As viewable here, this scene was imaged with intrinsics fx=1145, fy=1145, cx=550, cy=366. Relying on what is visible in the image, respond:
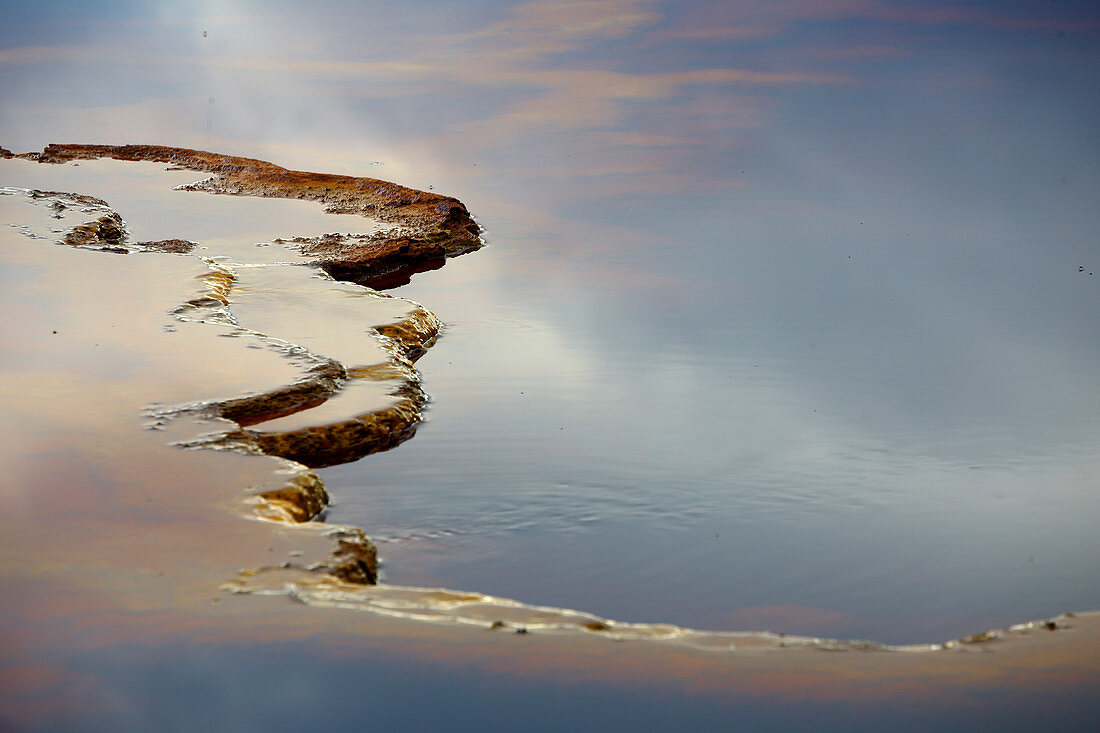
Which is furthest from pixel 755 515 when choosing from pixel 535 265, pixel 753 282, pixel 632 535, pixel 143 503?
pixel 535 265

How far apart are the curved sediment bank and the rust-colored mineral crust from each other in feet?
0.07

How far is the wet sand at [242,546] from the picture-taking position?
2.53 metres

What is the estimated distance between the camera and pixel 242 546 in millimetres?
3102

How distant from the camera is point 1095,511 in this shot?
12.9 feet

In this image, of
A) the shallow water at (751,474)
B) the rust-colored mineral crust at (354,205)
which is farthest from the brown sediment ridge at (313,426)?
the rust-colored mineral crust at (354,205)

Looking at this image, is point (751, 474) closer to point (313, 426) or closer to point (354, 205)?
point (313, 426)

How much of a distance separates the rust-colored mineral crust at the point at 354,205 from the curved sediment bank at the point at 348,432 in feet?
0.07

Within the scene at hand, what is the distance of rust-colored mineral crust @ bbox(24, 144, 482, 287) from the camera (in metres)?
7.89

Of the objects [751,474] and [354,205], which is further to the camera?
[354,205]

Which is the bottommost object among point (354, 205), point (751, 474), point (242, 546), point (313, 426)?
point (242, 546)

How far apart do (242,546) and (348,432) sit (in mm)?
1297

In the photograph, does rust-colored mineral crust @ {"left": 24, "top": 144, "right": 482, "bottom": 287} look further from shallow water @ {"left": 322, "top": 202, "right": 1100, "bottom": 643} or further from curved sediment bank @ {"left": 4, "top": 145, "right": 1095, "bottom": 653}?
shallow water @ {"left": 322, "top": 202, "right": 1100, "bottom": 643}

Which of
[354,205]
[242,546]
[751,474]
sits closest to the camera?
[242,546]

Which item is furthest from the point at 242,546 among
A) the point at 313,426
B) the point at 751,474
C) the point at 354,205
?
the point at 354,205
